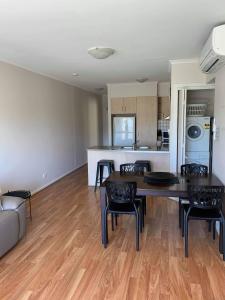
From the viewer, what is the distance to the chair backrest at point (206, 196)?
267cm

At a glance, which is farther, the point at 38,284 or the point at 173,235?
the point at 173,235

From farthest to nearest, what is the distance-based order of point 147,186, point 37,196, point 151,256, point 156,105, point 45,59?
point 156,105 < point 37,196 < point 45,59 < point 147,186 < point 151,256

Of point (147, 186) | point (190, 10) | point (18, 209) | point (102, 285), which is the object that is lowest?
point (102, 285)

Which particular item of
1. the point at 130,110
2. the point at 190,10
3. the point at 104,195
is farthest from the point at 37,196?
the point at 190,10

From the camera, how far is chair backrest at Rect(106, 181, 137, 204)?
288 centimetres

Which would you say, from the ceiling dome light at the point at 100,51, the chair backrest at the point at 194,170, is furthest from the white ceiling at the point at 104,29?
the chair backrest at the point at 194,170

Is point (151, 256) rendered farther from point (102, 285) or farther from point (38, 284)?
point (38, 284)

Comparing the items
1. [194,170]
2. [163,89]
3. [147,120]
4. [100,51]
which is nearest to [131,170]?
[194,170]

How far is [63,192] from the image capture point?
5246mm

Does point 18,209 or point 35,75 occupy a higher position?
point 35,75

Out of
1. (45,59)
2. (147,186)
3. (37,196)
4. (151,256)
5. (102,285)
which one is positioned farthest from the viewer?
(37,196)

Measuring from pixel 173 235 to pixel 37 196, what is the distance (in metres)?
2.85

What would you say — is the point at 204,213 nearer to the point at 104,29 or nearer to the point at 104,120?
the point at 104,29

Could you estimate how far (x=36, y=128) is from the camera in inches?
199
